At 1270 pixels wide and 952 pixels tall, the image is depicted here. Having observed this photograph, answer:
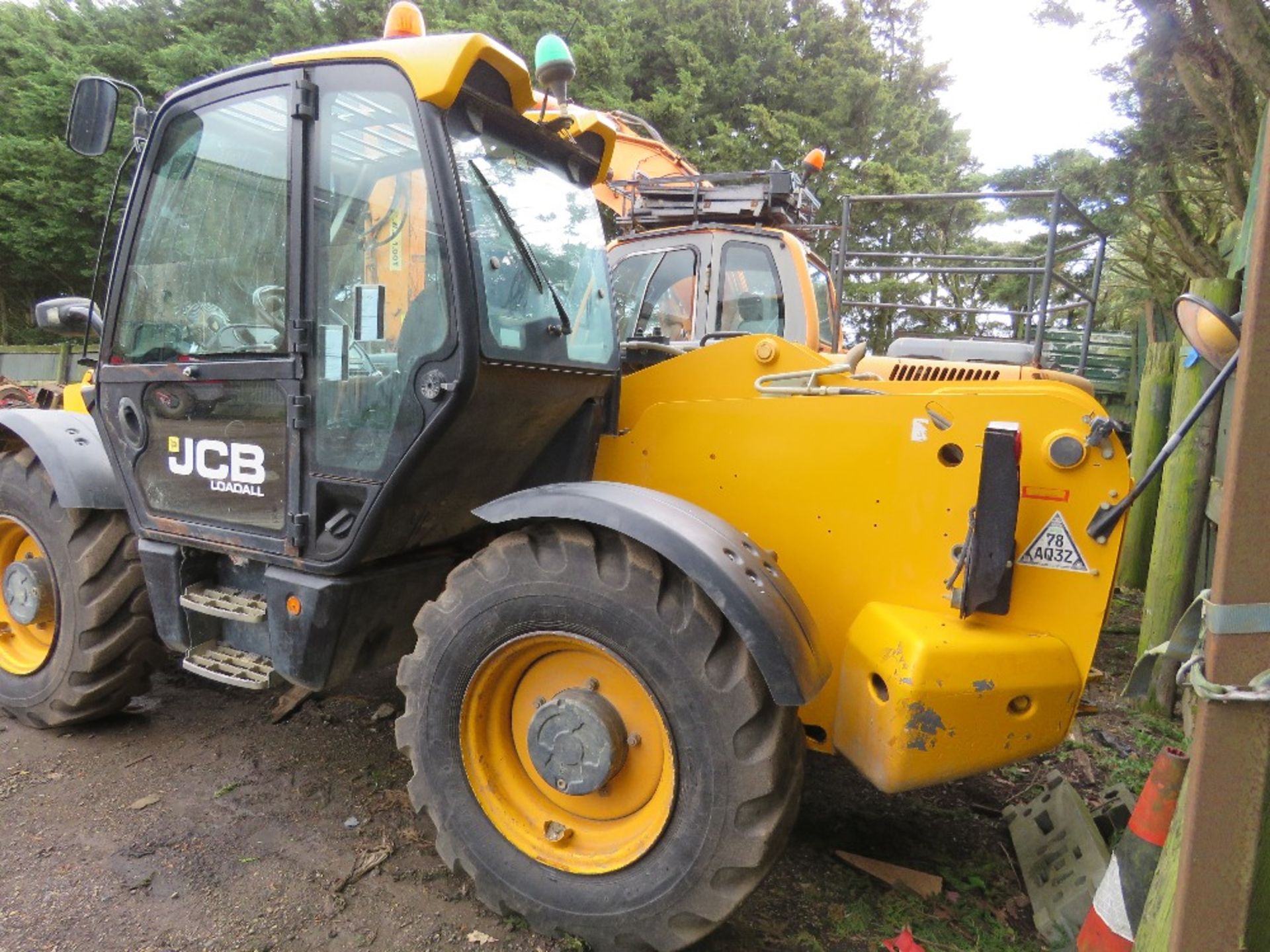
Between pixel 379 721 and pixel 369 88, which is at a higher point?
pixel 369 88

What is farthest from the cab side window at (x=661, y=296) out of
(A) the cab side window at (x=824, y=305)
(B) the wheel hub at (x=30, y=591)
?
(B) the wheel hub at (x=30, y=591)

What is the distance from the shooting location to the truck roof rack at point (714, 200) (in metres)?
5.65

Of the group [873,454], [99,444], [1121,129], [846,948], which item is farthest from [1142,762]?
[1121,129]

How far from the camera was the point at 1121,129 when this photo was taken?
7.00 meters

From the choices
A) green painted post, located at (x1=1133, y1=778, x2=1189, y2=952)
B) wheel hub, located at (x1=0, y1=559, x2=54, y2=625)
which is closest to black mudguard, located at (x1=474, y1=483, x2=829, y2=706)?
green painted post, located at (x1=1133, y1=778, x2=1189, y2=952)

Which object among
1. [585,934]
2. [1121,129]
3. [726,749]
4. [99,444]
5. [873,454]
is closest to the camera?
[726,749]

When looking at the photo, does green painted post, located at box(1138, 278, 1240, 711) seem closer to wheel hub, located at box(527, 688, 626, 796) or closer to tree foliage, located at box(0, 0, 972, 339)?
wheel hub, located at box(527, 688, 626, 796)

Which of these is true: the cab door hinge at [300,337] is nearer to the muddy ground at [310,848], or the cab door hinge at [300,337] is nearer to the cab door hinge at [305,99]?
the cab door hinge at [305,99]

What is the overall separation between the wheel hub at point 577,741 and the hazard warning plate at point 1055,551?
1227mm

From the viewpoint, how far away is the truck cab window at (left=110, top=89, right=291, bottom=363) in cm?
255

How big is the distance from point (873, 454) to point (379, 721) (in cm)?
246

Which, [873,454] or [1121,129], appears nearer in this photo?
[873,454]

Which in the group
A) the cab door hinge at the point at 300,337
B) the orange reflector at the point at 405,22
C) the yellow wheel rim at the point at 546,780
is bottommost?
the yellow wheel rim at the point at 546,780

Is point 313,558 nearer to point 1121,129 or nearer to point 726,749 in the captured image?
point 726,749
